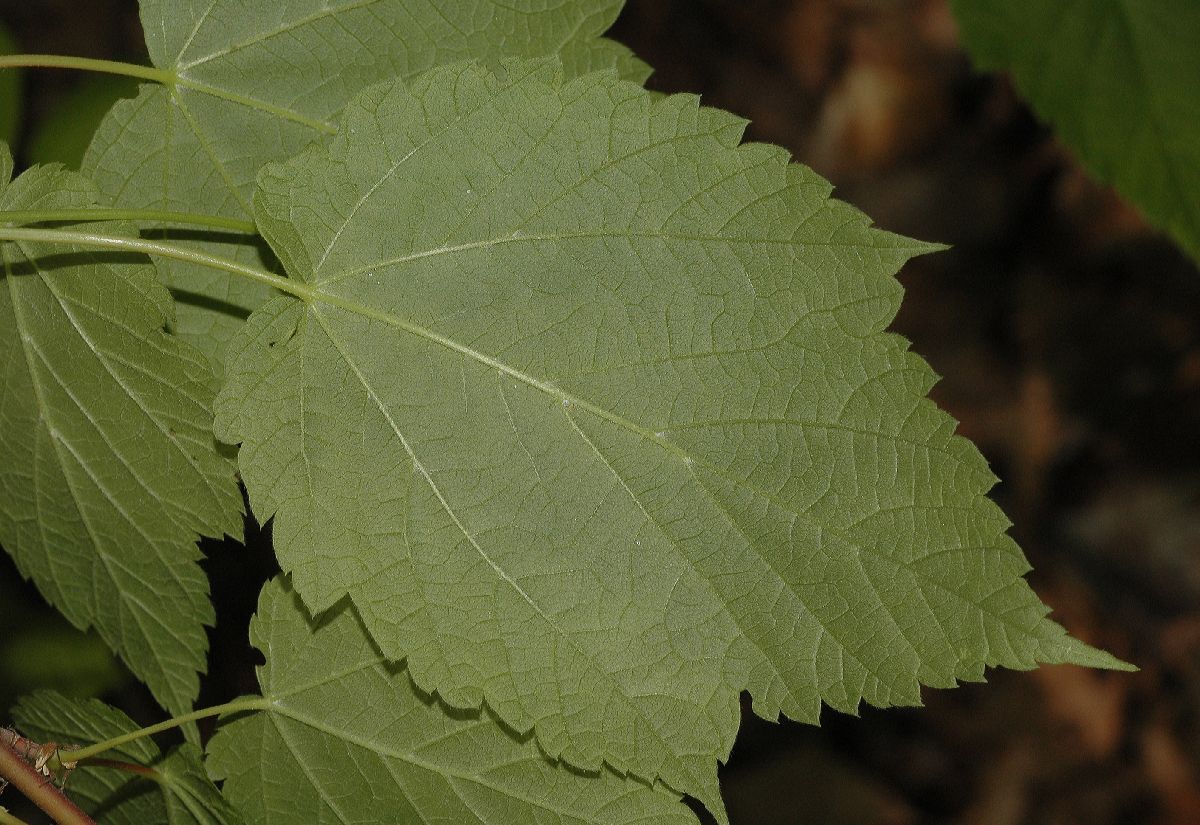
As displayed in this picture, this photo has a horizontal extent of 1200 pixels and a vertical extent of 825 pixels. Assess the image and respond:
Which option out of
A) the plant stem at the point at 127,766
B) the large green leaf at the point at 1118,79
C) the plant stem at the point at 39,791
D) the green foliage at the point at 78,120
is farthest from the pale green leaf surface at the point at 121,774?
the green foliage at the point at 78,120

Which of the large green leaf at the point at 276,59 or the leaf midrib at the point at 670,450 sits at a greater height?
the large green leaf at the point at 276,59

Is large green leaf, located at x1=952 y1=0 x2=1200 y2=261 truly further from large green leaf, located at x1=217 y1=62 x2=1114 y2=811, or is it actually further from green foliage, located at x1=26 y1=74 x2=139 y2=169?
green foliage, located at x1=26 y1=74 x2=139 y2=169

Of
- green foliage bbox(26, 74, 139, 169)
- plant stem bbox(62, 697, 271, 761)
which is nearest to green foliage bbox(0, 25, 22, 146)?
green foliage bbox(26, 74, 139, 169)

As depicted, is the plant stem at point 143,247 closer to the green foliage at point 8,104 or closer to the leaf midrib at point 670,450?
the leaf midrib at point 670,450

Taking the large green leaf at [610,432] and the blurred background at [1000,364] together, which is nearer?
the large green leaf at [610,432]

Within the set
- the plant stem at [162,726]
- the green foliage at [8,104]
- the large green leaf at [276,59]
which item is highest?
the green foliage at [8,104]

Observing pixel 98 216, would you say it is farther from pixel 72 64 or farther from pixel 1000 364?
pixel 1000 364

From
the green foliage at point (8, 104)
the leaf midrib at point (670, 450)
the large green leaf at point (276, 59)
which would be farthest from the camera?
the green foliage at point (8, 104)

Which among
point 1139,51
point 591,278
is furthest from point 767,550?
point 1139,51

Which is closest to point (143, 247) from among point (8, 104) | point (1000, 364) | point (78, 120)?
point (8, 104)
